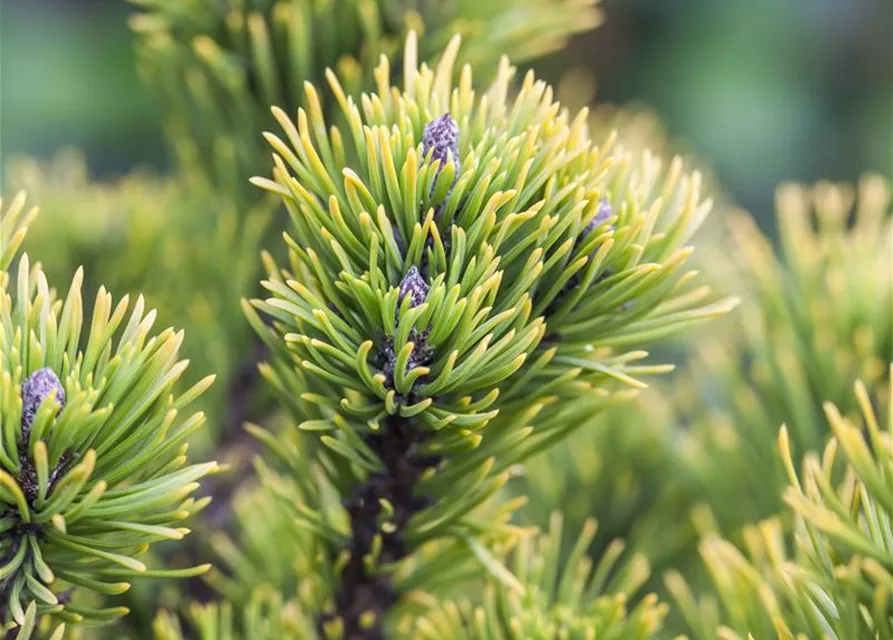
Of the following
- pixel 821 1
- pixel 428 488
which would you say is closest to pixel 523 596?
pixel 428 488

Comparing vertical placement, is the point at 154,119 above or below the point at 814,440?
above

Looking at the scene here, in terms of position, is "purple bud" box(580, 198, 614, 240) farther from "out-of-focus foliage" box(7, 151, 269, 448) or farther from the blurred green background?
the blurred green background

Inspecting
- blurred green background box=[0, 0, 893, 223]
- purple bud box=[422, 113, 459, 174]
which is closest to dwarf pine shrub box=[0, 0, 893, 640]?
purple bud box=[422, 113, 459, 174]

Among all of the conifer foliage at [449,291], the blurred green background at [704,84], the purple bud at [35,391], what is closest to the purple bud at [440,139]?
the conifer foliage at [449,291]

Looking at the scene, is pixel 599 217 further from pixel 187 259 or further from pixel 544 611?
pixel 187 259

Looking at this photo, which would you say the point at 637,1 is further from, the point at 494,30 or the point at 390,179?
the point at 390,179

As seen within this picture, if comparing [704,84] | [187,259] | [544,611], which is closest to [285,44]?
[187,259]
